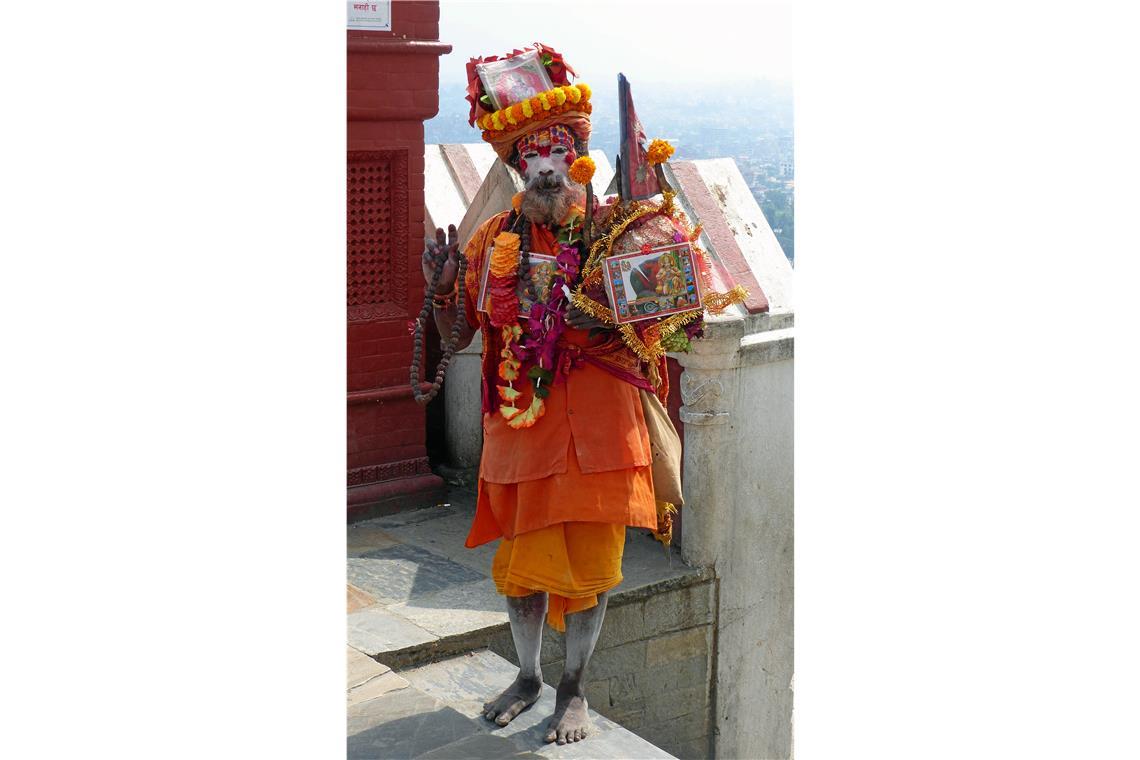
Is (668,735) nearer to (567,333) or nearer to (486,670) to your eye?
(486,670)

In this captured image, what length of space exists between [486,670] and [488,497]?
0.86 metres

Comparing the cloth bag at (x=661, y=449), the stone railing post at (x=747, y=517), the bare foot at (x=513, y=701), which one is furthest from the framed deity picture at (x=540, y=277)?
the stone railing post at (x=747, y=517)

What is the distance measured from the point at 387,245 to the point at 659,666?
2218mm

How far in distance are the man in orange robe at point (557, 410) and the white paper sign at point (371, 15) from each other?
169cm

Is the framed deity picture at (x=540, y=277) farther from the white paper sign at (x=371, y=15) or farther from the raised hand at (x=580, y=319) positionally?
the white paper sign at (x=371, y=15)

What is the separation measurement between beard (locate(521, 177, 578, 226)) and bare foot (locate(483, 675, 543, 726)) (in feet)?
5.14

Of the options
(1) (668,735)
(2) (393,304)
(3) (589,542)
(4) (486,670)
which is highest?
(2) (393,304)

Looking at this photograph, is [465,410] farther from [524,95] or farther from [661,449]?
[524,95]

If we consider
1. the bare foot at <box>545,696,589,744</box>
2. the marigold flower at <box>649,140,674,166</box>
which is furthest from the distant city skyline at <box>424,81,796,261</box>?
the bare foot at <box>545,696,589,744</box>

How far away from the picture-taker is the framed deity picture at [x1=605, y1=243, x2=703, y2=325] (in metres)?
4.12

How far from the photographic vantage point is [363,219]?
20.2 feet

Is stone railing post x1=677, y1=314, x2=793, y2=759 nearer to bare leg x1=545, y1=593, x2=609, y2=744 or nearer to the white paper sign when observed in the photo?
bare leg x1=545, y1=593, x2=609, y2=744

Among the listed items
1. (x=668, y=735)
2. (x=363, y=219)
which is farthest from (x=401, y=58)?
(x=668, y=735)

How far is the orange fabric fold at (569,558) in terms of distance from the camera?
433 cm
